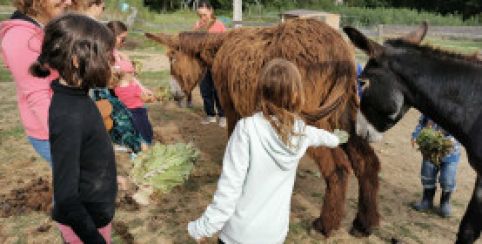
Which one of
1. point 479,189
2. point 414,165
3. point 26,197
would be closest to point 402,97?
point 479,189

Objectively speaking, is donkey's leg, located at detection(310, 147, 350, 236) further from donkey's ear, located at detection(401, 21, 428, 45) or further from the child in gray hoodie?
the child in gray hoodie

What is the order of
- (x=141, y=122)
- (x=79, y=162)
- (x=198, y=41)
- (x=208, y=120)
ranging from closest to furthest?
(x=79, y=162)
(x=141, y=122)
(x=198, y=41)
(x=208, y=120)

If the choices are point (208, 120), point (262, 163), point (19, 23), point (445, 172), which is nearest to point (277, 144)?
point (262, 163)

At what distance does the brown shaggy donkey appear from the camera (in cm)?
337

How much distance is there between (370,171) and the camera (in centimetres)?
369

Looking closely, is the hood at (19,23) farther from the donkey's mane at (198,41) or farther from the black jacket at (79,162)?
the donkey's mane at (198,41)

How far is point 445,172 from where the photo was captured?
163 inches

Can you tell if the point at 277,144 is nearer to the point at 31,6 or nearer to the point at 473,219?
the point at 31,6

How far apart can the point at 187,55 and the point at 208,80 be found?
6.50ft

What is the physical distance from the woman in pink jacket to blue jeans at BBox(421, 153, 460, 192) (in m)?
3.87

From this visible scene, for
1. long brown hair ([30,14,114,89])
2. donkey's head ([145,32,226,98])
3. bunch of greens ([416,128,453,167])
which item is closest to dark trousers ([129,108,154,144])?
donkey's head ([145,32,226,98])

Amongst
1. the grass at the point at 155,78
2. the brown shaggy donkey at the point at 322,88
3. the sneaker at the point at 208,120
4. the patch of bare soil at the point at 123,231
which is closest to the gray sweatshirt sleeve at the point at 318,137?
the brown shaggy donkey at the point at 322,88

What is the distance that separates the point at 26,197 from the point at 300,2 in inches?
2136

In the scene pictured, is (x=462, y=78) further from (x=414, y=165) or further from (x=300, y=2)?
(x=300, y=2)
